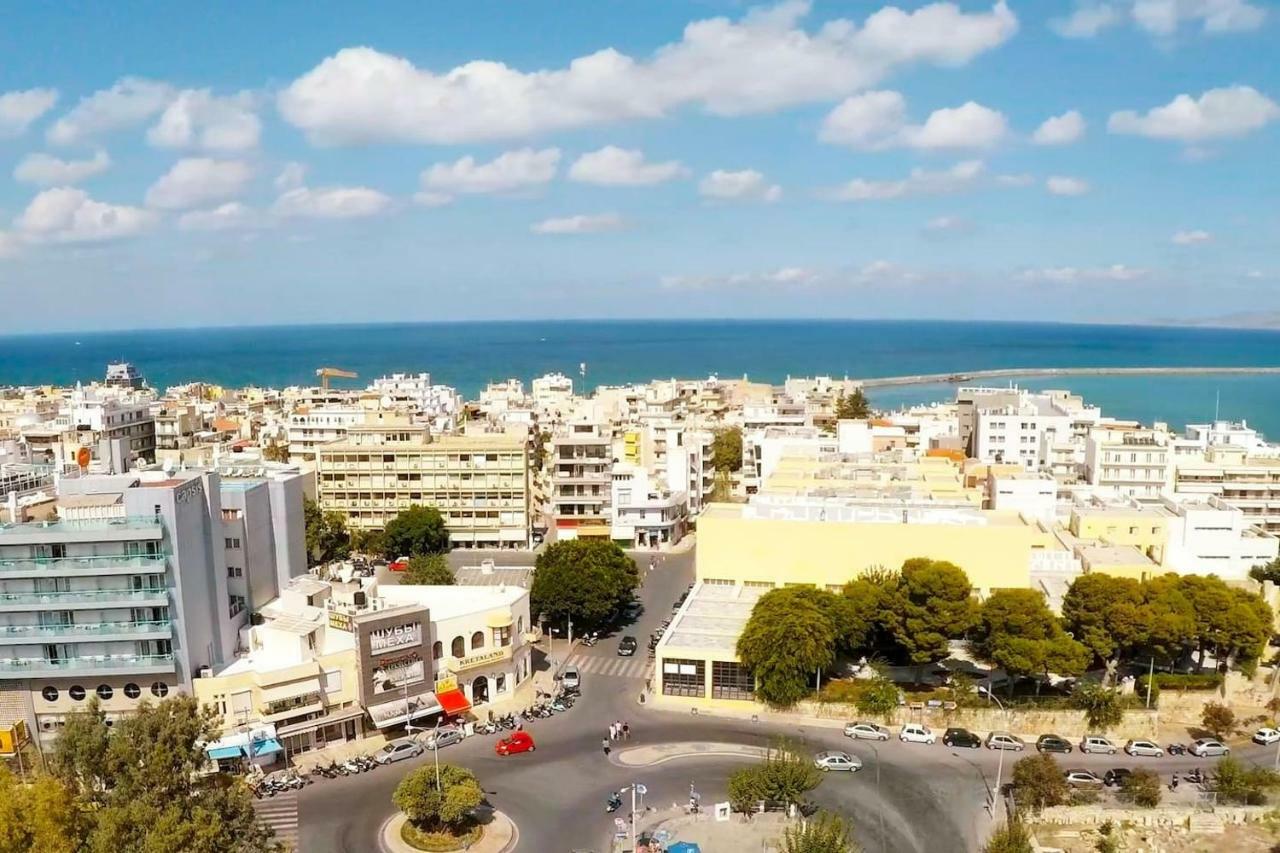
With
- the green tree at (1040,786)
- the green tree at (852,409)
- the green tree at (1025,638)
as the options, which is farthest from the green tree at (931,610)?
the green tree at (852,409)

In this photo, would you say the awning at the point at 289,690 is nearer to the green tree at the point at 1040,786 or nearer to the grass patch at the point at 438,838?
the grass patch at the point at 438,838

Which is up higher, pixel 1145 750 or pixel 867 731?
pixel 867 731

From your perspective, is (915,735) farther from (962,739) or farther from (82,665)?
(82,665)

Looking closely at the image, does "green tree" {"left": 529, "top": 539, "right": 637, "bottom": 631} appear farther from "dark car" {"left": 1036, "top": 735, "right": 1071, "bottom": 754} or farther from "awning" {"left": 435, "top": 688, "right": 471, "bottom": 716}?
"dark car" {"left": 1036, "top": 735, "right": 1071, "bottom": 754}

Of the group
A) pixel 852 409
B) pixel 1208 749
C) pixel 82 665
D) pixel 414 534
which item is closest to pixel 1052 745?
pixel 1208 749

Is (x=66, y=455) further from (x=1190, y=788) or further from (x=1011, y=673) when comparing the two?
(x=1190, y=788)

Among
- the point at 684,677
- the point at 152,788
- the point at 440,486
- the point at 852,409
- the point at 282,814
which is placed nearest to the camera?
the point at 152,788

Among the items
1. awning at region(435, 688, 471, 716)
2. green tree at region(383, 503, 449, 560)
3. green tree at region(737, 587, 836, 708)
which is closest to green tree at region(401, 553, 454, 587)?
green tree at region(383, 503, 449, 560)

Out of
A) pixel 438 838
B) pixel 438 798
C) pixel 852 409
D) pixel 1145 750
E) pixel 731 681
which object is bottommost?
pixel 1145 750
